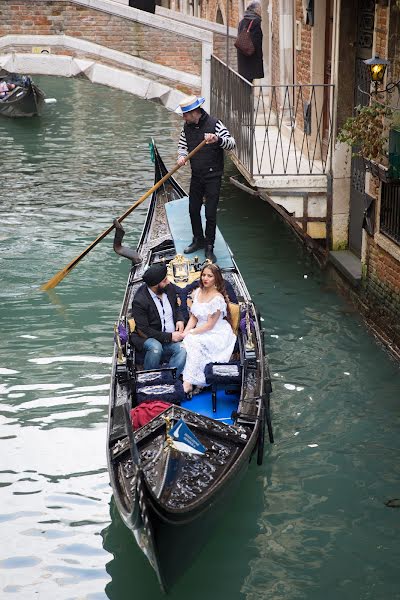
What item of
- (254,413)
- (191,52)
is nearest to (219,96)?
(191,52)

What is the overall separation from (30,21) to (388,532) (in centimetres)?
717

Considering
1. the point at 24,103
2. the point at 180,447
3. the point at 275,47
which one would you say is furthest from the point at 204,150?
the point at 24,103

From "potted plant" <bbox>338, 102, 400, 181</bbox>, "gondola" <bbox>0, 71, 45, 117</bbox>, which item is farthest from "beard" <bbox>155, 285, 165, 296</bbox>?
"gondola" <bbox>0, 71, 45, 117</bbox>

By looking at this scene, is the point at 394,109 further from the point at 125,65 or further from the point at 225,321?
the point at 125,65

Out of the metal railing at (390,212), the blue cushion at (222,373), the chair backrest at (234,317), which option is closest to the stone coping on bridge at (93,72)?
the metal railing at (390,212)

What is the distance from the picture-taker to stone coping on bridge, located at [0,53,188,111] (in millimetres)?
10242

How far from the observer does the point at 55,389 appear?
18.8 ft

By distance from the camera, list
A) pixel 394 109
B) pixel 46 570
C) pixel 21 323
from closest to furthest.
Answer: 1. pixel 46 570
2. pixel 394 109
3. pixel 21 323

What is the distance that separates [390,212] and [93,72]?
5020 mm

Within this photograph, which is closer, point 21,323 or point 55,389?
point 55,389

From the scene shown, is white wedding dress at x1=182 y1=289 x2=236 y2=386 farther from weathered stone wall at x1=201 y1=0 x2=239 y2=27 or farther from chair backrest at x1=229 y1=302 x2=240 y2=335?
weathered stone wall at x1=201 y1=0 x2=239 y2=27

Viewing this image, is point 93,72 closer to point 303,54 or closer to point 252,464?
point 303,54

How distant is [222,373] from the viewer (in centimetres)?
479

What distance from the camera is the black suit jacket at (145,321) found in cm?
517
